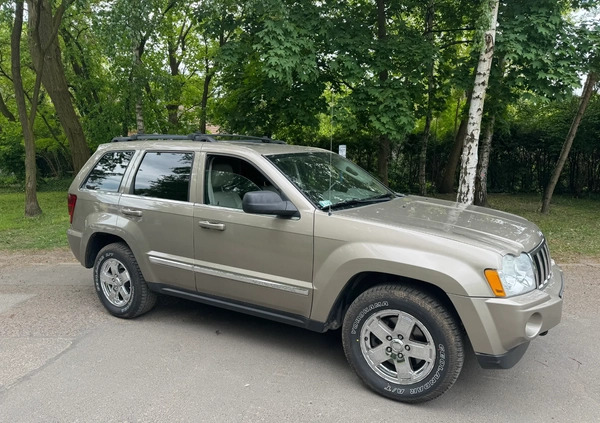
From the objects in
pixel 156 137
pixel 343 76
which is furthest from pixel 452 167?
pixel 156 137

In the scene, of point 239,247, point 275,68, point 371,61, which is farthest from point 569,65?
point 239,247

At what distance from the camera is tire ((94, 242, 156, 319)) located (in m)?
4.62

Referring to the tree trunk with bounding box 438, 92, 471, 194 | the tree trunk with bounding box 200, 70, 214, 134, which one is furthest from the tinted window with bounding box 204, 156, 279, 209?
the tree trunk with bounding box 200, 70, 214, 134

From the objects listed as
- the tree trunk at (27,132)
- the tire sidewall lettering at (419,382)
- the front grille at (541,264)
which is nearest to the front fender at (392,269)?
the tire sidewall lettering at (419,382)

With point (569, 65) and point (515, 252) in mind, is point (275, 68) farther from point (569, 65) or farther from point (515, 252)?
point (515, 252)

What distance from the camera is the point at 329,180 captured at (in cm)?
420

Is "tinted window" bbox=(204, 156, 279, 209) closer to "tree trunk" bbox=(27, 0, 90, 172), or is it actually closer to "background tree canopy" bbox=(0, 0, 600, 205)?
"background tree canopy" bbox=(0, 0, 600, 205)

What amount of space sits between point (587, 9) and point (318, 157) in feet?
25.9

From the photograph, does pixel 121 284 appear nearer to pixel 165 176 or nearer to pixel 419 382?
pixel 165 176

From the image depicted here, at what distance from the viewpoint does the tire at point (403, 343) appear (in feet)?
10.1

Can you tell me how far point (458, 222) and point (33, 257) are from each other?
267 inches

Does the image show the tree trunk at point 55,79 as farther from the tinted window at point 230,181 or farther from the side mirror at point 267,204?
the side mirror at point 267,204

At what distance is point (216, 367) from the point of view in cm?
374

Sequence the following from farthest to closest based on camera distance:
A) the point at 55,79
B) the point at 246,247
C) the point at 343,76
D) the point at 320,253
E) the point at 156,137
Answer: the point at 55,79 → the point at 343,76 → the point at 156,137 → the point at 246,247 → the point at 320,253
